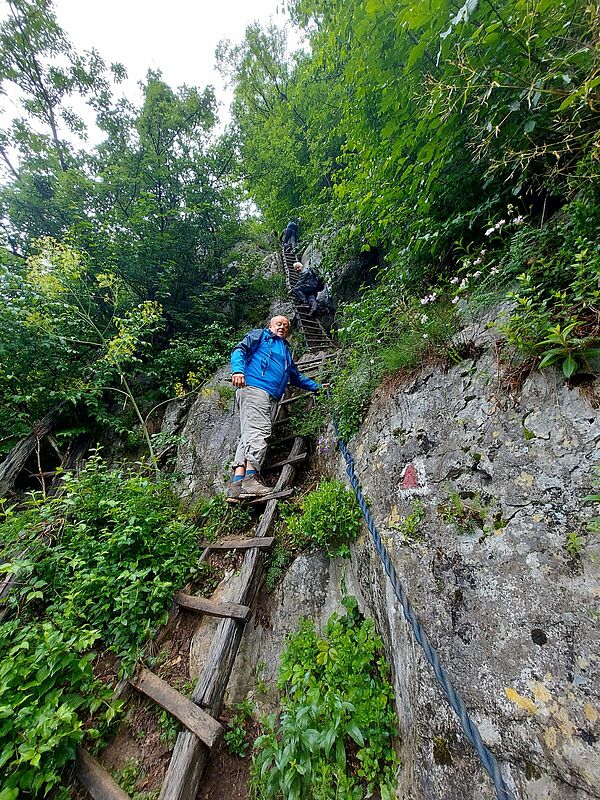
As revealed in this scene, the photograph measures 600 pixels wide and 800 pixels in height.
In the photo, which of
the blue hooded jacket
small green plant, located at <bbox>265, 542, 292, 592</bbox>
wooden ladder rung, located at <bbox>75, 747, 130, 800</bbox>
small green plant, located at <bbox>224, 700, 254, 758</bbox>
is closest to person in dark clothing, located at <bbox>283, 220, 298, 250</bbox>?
the blue hooded jacket

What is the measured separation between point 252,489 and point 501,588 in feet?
8.88

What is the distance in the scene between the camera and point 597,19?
1.38 meters

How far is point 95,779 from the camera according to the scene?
74.8 inches

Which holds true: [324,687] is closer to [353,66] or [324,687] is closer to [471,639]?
[471,639]

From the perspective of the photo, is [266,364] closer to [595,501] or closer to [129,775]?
[595,501]

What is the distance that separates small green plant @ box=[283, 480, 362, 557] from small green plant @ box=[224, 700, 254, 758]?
1.24 meters

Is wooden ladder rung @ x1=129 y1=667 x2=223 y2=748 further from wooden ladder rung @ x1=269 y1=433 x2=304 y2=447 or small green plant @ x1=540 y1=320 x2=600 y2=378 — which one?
small green plant @ x1=540 y1=320 x2=600 y2=378

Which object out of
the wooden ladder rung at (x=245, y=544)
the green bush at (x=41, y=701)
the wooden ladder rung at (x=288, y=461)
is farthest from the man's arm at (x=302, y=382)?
the green bush at (x=41, y=701)

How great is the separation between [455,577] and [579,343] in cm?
141

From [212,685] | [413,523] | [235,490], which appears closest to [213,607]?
[212,685]

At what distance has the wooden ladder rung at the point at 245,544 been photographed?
9.95 feet

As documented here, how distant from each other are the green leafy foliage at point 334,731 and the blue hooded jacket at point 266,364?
2.99 metres

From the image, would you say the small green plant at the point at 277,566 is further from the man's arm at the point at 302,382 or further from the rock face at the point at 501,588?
the man's arm at the point at 302,382

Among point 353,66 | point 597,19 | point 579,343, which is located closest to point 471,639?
point 579,343
